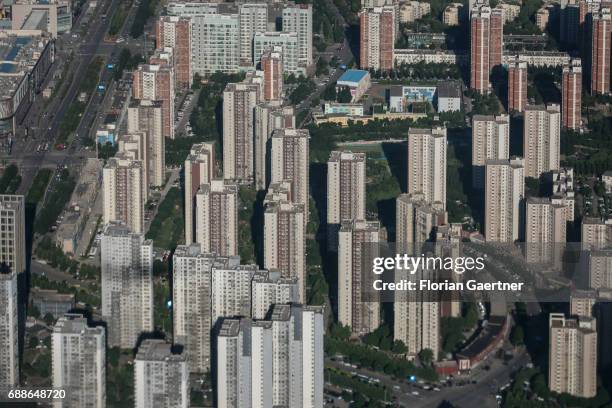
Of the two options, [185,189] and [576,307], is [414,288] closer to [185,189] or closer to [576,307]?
[576,307]

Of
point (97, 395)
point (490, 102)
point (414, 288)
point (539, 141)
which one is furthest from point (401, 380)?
point (490, 102)

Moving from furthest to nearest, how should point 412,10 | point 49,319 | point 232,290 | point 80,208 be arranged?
point 412,10
point 80,208
point 49,319
point 232,290

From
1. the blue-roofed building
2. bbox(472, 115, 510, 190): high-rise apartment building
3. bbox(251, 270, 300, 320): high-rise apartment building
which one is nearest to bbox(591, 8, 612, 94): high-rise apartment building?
the blue-roofed building

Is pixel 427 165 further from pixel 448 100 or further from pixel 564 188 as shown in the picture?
pixel 448 100

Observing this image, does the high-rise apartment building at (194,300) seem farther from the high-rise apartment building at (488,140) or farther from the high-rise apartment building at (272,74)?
the high-rise apartment building at (272,74)

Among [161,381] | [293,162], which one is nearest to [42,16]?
[293,162]

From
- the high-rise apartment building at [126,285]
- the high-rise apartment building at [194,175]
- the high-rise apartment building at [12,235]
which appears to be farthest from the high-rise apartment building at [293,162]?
the high-rise apartment building at [12,235]

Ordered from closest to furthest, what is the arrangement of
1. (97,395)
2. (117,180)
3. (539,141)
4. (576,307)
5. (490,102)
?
(97,395)
(576,307)
(117,180)
(539,141)
(490,102)
